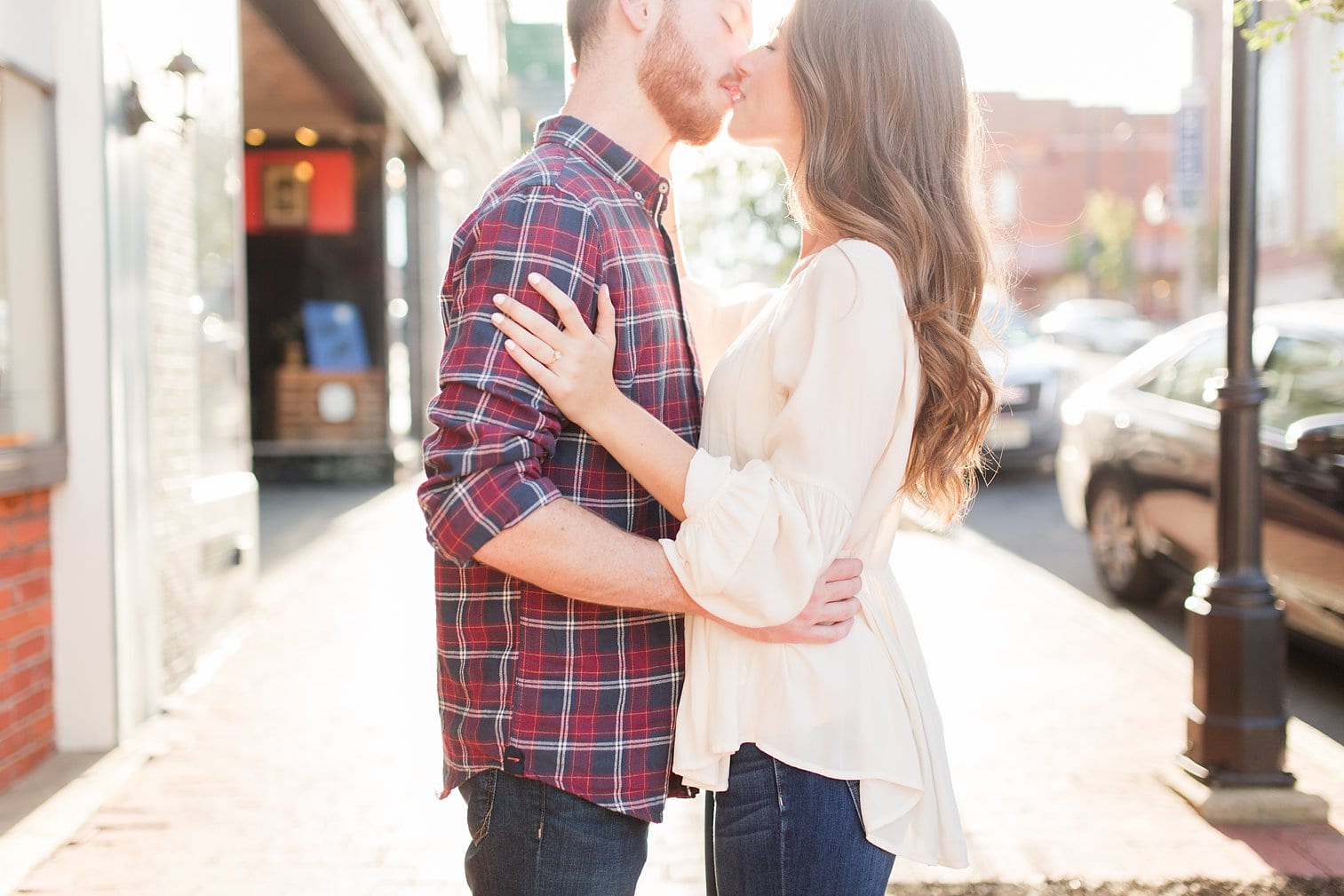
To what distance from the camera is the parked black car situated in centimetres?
502

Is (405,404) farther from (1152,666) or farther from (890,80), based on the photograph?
(890,80)

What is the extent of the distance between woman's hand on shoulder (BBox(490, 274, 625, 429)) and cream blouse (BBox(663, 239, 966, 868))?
0.17 m

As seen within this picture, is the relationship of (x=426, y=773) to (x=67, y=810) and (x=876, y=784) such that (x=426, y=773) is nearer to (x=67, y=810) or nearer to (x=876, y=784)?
(x=67, y=810)

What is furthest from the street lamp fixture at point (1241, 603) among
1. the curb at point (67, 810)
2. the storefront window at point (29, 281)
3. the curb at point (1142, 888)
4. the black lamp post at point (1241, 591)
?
the storefront window at point (29, 281)

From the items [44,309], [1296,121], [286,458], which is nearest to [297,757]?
[44,309]

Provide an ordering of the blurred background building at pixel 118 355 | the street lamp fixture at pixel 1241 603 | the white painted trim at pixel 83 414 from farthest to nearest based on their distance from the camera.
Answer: the white painted trim at pixel 83 414
the blurred background building at pixel 118 355
the street lamp fixture at pixel 1241 603

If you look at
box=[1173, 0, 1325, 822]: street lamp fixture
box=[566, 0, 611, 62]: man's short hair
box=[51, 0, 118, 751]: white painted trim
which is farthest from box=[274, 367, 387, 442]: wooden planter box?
box=[566, 0, 611, 62]: man's short hair

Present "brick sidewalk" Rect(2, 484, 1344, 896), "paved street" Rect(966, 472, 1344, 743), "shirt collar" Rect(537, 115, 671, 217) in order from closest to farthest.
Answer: "shirt collar" Rect(537, 115, 671, 217)
"brick sidewalk" Rect(2, 484, 1344, 896)
"paved street" Rect(966, 472, 1344, 743)

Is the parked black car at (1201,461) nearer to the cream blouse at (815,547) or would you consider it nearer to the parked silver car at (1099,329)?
the cream blouse at (815,547)

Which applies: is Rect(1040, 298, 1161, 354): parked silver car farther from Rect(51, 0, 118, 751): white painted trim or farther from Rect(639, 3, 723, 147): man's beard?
Rect(639, 3, 723, 147): man's beard

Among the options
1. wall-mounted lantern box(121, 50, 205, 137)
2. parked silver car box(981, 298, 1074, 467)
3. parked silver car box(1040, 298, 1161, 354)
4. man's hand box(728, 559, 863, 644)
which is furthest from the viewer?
parked silver car box(1040, 298, 1161, 354)

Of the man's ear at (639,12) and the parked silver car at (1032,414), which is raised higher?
Answer: the man's ear at (639,12)

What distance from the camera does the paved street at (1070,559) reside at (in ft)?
17.6

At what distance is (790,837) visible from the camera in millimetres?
1639
